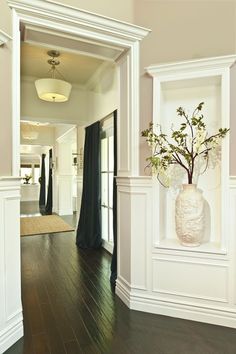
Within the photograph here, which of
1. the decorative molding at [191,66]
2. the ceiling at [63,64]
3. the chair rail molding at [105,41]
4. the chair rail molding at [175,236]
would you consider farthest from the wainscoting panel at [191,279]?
the ceiling at [63,64]

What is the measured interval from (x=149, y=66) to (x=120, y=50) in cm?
37

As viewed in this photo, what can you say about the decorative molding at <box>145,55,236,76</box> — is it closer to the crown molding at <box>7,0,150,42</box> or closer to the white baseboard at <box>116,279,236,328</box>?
the crown molding at <box>7,0,150,42</box>

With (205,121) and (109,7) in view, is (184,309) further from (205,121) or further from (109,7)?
(109,7)

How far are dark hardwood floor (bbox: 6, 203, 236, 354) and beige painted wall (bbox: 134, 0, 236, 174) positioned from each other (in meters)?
1.40

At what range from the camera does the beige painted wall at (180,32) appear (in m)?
2.29

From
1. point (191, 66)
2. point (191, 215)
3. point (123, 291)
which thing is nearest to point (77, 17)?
point (191, 66)

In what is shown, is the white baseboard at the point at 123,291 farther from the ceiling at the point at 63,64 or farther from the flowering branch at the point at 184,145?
the ceiling at the point at 63,64

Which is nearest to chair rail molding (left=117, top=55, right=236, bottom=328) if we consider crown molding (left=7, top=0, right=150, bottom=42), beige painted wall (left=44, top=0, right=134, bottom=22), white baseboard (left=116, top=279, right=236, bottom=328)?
white baseboard (left=116, top=279, right=236, bottom=328)

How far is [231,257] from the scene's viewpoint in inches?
A: 85.0

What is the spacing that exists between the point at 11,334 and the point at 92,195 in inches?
107

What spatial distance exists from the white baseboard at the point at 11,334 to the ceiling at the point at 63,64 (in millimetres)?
3196

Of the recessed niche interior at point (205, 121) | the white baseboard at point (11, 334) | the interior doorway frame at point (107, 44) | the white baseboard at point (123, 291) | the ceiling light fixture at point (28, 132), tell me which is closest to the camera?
the white baseboard at point (11, 334)

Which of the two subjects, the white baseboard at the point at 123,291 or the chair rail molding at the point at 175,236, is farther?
the white baseboard at the point at 123,291

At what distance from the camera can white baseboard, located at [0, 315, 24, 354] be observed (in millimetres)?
1840
